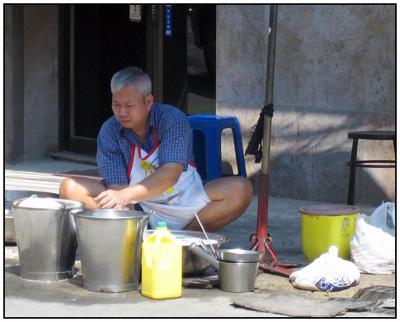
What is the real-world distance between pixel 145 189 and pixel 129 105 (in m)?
0.50

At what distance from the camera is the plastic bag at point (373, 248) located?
5.60 m

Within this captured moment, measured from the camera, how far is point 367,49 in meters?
7.87

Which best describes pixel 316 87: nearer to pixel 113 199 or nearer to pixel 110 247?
pixel 113 199

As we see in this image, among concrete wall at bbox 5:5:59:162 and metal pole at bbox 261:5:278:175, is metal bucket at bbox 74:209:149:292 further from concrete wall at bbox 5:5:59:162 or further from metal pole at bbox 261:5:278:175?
concrete wall at bbox 5:5:59:162

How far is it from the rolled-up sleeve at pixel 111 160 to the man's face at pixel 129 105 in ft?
0.67

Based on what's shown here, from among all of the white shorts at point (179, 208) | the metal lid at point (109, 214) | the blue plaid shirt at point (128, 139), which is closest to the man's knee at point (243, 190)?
the white shorts at point (179, 208)

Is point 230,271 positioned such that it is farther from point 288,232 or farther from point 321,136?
point 321,136

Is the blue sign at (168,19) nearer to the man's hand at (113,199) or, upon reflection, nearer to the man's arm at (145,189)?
the man's arm at (145,189)

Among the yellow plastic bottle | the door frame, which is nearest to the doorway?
the door frame

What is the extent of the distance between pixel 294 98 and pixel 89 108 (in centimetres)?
322

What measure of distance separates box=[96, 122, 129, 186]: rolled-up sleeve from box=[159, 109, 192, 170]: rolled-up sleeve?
0.29 meters

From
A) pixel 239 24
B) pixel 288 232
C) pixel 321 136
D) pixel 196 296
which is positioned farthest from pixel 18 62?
pixel 196 296

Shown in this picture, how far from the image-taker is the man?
559 cm

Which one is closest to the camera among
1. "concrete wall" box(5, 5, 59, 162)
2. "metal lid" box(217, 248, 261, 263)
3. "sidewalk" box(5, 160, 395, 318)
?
"sidewalk" box(5, 160, 395, 318)
